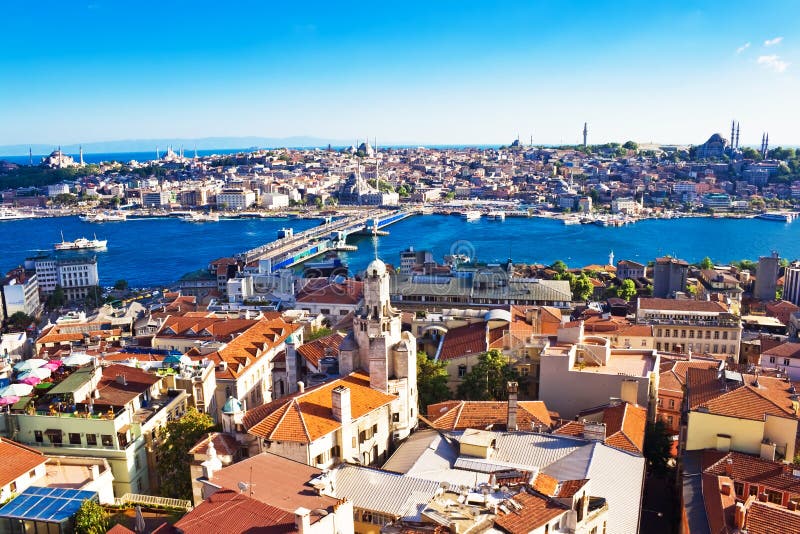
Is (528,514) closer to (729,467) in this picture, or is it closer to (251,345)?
(729,467)

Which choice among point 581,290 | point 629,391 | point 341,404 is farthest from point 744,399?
point 581,290

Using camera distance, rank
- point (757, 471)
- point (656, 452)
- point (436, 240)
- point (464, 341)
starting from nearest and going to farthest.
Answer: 1. point (757, 471)
2. point (656, 452)
3. point (464, 341)
4. point (436, 240)

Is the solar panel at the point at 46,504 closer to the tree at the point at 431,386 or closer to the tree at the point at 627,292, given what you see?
the tree at the point at 431,386

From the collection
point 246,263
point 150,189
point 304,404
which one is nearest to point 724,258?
point 246,263

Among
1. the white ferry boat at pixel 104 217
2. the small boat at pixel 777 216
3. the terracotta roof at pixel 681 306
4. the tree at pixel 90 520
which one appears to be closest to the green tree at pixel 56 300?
the terracotta roof at pixel 681 306

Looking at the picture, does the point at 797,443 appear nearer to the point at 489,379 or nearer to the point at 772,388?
the point at 772,388
